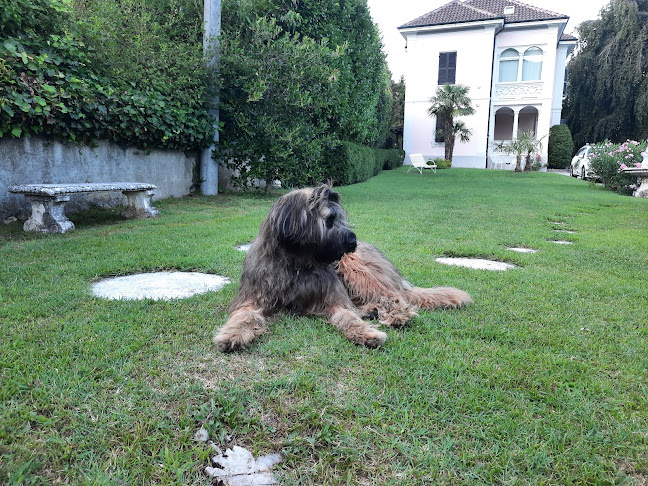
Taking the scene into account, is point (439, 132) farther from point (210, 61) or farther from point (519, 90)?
point (210, 61)

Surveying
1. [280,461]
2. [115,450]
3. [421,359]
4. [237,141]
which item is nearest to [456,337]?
[421,359]

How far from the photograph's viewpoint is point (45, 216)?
6.09m

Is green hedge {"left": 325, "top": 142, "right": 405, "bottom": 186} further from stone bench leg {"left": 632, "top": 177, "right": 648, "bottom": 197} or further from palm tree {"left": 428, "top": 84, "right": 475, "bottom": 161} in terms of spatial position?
stone bench leg {"left": 632, "top": 177, "right": 648, "bottom": 197}

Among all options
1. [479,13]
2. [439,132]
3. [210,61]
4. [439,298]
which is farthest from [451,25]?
[439,298]

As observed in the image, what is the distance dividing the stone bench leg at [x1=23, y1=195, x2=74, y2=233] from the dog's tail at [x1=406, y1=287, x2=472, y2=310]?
5.22m

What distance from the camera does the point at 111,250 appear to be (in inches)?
199

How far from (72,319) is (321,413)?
198 centimetres

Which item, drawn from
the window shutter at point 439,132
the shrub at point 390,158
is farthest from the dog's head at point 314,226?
the window shutter at point 439,132

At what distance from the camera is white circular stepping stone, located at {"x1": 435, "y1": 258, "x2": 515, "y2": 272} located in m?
4.84

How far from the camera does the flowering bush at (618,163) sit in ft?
48.9

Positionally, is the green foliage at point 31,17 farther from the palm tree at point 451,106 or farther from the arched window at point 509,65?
the arched window at point 509,65

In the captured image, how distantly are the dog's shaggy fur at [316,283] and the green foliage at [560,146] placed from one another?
3079cm

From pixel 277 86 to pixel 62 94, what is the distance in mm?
5401

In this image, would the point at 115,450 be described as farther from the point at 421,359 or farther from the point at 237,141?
the point at 237,141
